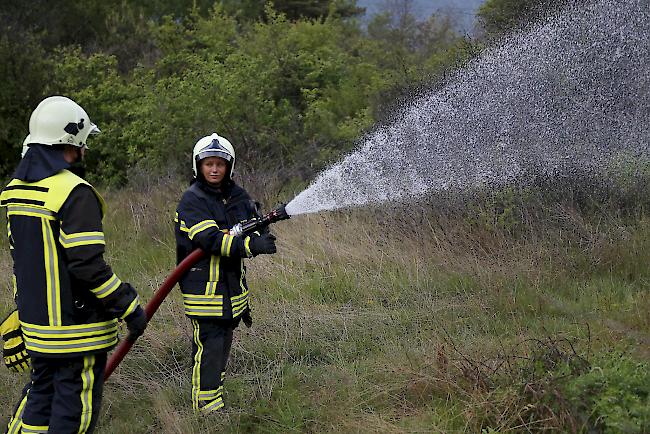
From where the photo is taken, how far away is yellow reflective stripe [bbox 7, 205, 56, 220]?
3168 millimetres

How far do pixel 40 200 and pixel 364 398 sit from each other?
2.12 meters

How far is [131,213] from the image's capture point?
973cm

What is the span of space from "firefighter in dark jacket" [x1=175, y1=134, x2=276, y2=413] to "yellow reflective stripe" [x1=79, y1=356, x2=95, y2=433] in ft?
2.34

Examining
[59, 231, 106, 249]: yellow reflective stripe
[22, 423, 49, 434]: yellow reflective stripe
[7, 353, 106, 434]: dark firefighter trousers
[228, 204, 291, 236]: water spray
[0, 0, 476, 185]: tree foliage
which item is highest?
[0, 0, 476, 185]: tree foliage

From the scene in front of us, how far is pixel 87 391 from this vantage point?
3396mm

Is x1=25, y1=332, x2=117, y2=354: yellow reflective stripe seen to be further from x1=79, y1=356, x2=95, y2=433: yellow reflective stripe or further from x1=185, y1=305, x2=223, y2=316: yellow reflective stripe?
x1=185, y1=305, x2=223, y2=316: yellow reflective stripe

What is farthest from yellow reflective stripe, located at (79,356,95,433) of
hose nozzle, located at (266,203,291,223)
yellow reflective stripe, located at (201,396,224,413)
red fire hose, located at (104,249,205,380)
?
hose nozzle, located at (266,203,291,223)

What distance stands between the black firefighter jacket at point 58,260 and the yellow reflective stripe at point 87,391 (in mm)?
81

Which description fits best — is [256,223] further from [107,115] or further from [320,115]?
[107,115]

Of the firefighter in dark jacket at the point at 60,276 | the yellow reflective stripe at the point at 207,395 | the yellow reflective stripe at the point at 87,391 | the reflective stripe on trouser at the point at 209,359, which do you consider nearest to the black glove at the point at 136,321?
the firefighter in dark jacket at the point at 60,276

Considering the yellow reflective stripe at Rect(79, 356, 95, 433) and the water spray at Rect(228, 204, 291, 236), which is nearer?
the yellow reflective stripe at Rect(79, 356, 95, 433)

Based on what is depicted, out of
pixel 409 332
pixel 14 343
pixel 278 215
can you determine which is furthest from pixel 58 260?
pixel 409 332

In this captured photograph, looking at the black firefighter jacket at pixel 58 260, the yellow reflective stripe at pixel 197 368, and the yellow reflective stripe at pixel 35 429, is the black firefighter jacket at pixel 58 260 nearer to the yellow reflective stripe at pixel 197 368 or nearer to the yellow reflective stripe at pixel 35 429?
the yellow reflective stripe at pixel 35 429

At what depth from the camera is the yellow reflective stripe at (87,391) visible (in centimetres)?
337
